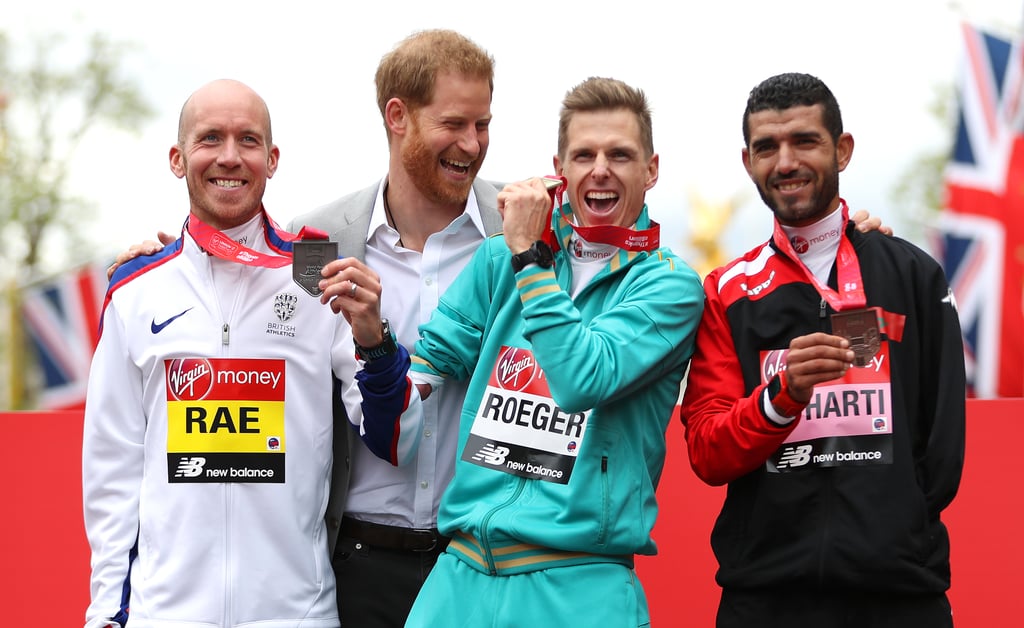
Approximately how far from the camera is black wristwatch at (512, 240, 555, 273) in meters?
2.67

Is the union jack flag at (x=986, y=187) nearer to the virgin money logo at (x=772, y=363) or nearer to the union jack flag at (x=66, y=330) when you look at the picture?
the virgin money logo at (x=772, y=363)

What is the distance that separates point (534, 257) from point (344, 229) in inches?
35.1

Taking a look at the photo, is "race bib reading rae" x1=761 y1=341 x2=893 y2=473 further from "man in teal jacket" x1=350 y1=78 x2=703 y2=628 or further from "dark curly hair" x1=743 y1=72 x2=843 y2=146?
"dark curly hair" x1=743 y1=72 x2=843 y2=146

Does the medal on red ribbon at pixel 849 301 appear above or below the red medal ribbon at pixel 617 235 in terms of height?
below

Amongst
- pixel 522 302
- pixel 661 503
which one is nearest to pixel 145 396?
pixel 522 302

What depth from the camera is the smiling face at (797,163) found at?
288 centimetres

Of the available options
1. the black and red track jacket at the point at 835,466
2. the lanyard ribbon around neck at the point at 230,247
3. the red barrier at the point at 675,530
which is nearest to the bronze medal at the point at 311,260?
the lanyard ribbon around neck at the point at 230,247

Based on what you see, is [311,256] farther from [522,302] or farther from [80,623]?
[80,623]

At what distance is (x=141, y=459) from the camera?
2916 millimetres

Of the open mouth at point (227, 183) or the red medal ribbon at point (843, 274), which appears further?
the open mouth at point (227, 183)

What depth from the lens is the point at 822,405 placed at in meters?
2.76

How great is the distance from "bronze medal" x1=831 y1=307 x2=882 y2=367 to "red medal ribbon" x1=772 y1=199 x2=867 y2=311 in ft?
0.45

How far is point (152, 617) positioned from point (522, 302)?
3.90 feet

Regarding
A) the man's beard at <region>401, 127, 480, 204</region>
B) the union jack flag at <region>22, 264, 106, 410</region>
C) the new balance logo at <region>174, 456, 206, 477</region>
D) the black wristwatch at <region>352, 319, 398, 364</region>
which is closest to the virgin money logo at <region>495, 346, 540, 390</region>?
the black wristwatch at <region>352, 319, 398, 364</region>
